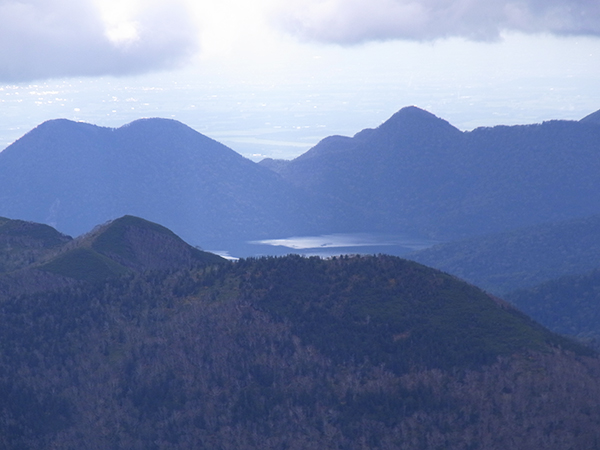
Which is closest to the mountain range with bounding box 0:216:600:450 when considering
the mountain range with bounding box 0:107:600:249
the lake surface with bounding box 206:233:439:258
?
the lake surface with bounding box 206:233:439:258

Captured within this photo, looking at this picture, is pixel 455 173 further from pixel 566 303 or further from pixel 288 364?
pixel 288 364

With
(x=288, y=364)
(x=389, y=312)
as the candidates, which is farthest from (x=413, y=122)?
(x=288, y=364)

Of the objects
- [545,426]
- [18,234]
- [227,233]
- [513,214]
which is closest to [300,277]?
[545,426]

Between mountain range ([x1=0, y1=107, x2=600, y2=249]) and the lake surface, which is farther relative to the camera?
mountain range ([x1=0, y1=107, x2=600, y2=249])

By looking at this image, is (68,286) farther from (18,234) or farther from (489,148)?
(489,148)

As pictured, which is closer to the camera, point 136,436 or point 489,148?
point 136,436

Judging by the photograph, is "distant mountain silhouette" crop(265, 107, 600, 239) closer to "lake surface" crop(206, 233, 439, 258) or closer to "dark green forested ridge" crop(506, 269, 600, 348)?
"lake surface" crop(206, 233, 439, 258)

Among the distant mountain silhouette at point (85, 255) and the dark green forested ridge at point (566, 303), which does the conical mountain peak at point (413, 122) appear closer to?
the dark green forested ridge at point (566, 303)
